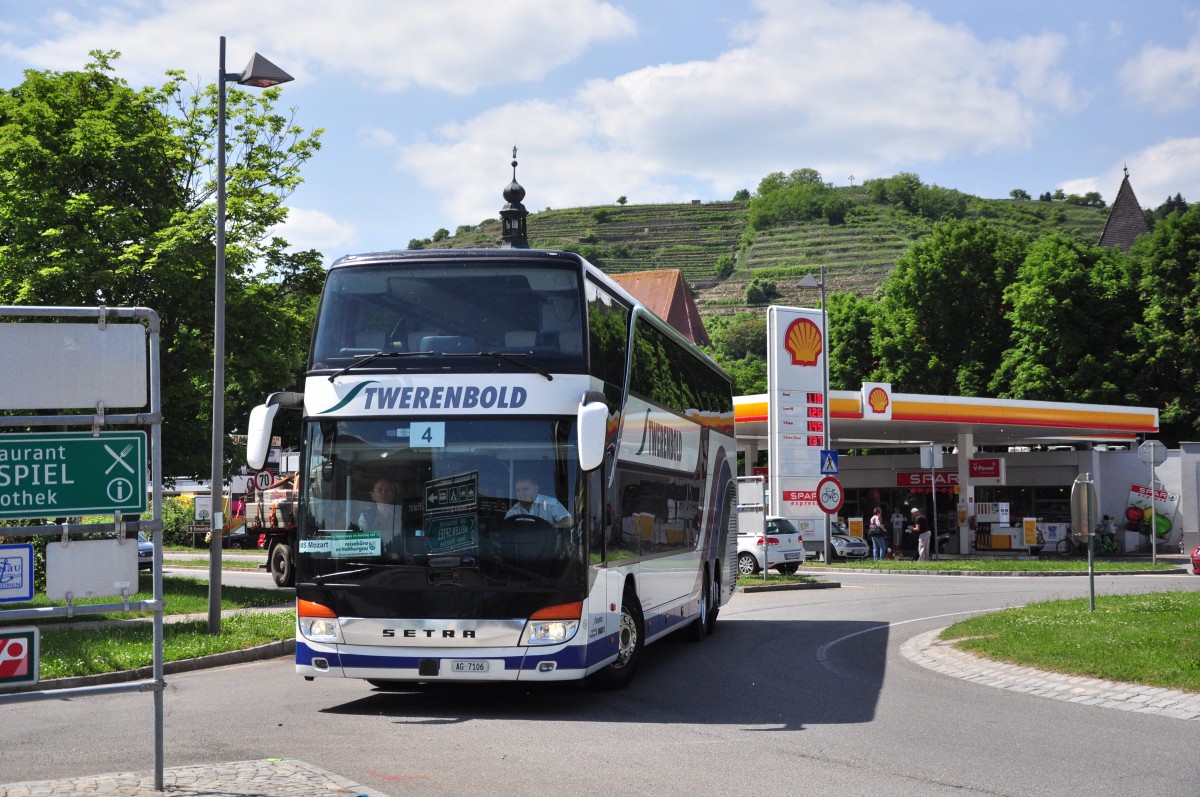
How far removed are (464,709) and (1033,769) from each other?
5.06 m

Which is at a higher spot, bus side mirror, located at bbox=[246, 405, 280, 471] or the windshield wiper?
the windshield wiper

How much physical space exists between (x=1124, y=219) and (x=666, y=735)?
422 ft

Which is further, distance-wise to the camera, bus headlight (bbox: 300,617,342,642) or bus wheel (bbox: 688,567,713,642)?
bus wheel (bbox: 688,567,713,642)

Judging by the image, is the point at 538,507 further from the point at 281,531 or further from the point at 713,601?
the point at 281,531

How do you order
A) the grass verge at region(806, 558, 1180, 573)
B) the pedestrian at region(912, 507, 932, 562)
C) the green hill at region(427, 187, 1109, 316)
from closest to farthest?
the grass verge at region(806, 558, 1180, 573), the pedestrian at region(912, 507, 932, 562), the green hill at region(427, 187, 1109, 316)

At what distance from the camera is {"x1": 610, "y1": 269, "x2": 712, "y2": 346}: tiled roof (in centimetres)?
9969

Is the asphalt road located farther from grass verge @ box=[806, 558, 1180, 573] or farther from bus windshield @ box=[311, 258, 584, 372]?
grass verge @ box=[806, 558, 1180, 573]

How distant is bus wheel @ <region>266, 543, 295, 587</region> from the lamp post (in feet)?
44.1

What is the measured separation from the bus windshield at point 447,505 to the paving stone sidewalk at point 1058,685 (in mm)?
4695

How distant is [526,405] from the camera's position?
1056 centimetres

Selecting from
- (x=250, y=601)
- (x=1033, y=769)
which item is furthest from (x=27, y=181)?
(x=1033, y=769)

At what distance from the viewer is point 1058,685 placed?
12.0m

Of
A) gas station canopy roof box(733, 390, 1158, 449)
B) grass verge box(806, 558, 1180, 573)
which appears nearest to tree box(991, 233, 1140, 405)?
gas station canopy roof box(733, 390, 1158, 449)

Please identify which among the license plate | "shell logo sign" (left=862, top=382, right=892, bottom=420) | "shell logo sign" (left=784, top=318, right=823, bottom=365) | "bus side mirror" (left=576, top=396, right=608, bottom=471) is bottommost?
the license plate
